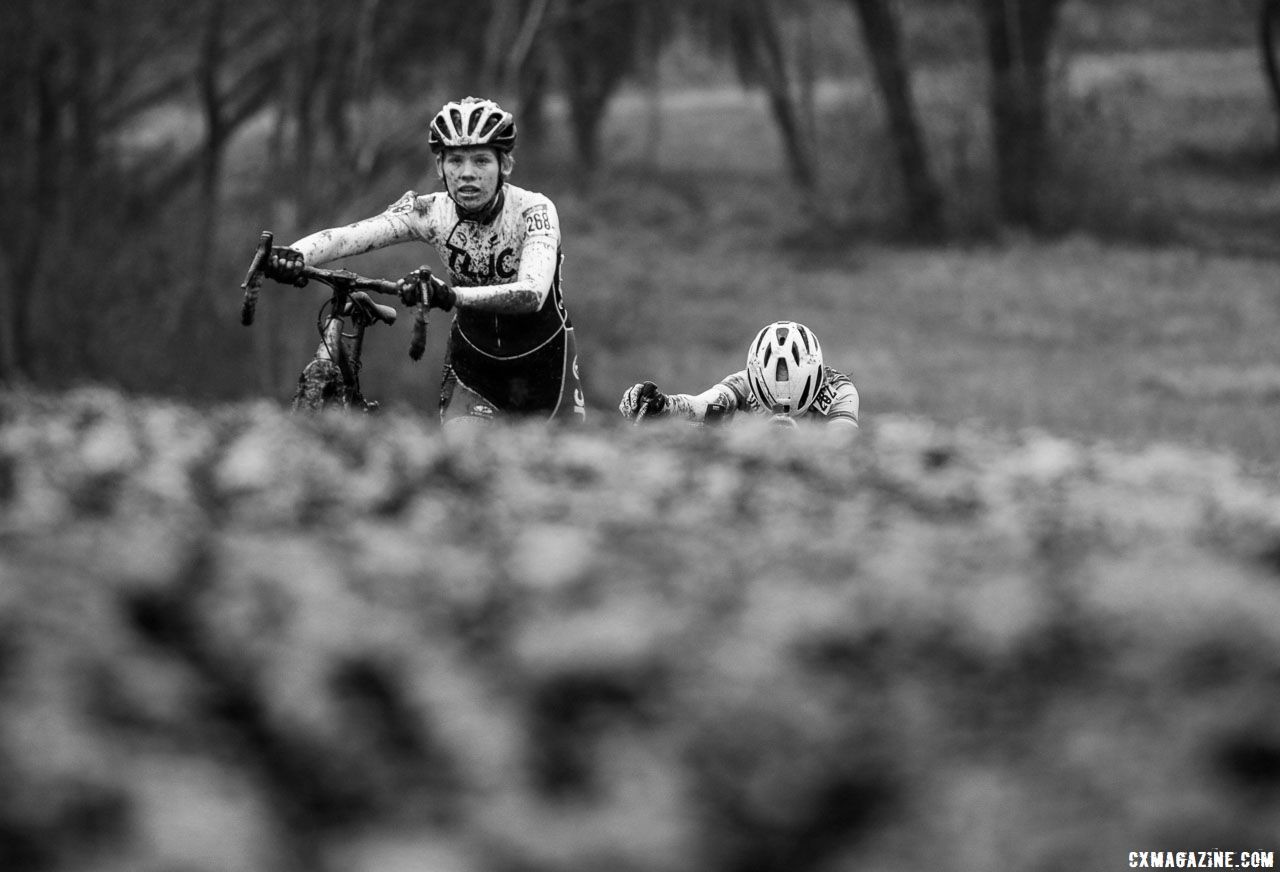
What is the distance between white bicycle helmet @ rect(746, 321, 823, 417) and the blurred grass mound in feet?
24.3

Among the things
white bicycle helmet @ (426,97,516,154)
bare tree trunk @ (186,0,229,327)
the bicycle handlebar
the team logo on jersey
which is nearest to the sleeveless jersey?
the team logo on jersey

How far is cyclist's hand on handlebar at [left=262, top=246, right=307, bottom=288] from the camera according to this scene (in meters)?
6.93

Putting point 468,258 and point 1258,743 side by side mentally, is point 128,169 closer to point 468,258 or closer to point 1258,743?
point 468,258

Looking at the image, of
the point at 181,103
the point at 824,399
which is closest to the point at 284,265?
the point at 824,399

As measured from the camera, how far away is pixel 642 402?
29.6 ft

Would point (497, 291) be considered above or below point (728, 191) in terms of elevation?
below

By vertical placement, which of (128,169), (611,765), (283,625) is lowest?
(611,765)

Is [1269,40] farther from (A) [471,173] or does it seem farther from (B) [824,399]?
(A) [471,173]

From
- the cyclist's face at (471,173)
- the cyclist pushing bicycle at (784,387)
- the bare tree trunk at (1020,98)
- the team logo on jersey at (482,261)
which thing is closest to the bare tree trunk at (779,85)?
the bare tree trunk at (1020,98)

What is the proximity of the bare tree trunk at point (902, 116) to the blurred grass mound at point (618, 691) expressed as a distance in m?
42.4

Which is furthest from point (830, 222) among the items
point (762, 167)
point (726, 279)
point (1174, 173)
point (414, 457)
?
point (414, 457)

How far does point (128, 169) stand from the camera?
26.3 metres

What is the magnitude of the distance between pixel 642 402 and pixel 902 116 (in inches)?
1449

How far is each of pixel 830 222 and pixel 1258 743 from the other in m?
47.4
